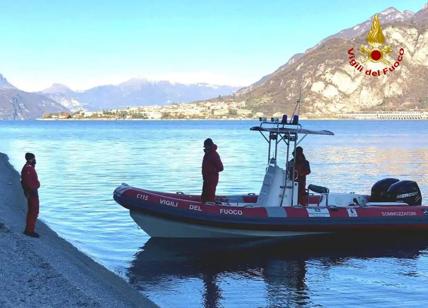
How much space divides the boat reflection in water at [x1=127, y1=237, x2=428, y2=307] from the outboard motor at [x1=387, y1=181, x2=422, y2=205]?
45.7 inches


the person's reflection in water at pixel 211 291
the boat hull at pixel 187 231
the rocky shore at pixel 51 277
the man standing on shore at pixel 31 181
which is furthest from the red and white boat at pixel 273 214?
the man standing on shore at pixel 31 181

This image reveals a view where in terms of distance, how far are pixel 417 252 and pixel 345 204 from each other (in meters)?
2.73

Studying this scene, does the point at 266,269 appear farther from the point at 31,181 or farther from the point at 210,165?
the point at 31,181

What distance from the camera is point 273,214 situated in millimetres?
15719

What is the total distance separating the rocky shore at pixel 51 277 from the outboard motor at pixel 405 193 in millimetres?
8755

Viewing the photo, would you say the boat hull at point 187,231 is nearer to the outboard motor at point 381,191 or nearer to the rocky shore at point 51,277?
the rocky shore at point 51,277

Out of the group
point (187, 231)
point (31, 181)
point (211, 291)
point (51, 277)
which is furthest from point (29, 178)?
point (187, 231)

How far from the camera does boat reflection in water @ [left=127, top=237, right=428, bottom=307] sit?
11531mm

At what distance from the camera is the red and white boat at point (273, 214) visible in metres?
15.4

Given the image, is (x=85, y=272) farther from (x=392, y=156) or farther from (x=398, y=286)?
(x=392, y=156)

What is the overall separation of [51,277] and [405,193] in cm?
1111

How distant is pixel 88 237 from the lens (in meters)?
16.8

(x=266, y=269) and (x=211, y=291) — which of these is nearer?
(x=211, y=291)

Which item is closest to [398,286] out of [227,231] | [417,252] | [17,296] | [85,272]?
[417,252]
